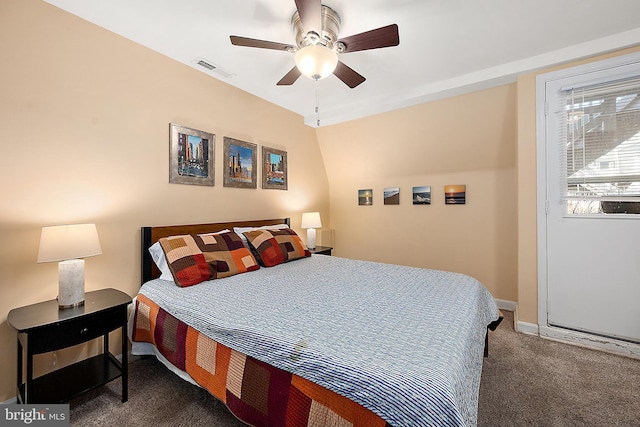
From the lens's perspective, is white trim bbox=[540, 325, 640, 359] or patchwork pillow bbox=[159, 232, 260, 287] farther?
white trim bbox=[540, 325, 640, 359]

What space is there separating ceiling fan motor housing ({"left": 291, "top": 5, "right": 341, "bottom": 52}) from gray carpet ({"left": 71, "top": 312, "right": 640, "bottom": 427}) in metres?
2.47

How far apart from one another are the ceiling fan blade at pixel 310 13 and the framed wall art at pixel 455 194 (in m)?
2.77

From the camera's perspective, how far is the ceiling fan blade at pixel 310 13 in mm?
1495

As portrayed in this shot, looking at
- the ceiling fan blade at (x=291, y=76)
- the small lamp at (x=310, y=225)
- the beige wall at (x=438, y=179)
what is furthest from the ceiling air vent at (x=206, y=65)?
the small lamp at (x=310, y=225)

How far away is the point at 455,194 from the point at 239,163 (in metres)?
2.84

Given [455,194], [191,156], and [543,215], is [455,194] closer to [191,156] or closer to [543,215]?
[543,215]

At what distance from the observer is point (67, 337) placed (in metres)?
1.58

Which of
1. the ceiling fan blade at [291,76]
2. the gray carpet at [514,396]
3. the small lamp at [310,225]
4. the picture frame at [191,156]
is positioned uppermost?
the ceiling fan blade at [291,76]

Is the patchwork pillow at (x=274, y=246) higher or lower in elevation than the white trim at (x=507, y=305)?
higher

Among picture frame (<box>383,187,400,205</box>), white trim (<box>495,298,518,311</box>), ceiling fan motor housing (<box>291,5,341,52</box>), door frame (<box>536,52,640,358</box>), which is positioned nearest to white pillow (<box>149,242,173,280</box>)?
ceiling fan motor housing (<box>291,5,341,52</box>)

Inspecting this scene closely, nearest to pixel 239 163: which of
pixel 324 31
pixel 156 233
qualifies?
pixel 156 233

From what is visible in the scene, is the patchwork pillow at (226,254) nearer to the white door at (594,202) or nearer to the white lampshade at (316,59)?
the white lampshade at (316,59)

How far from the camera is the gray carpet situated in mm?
1612

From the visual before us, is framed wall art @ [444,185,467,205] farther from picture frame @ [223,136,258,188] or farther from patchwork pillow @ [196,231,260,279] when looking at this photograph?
patchwork pillow @ [196,231,260,279]
